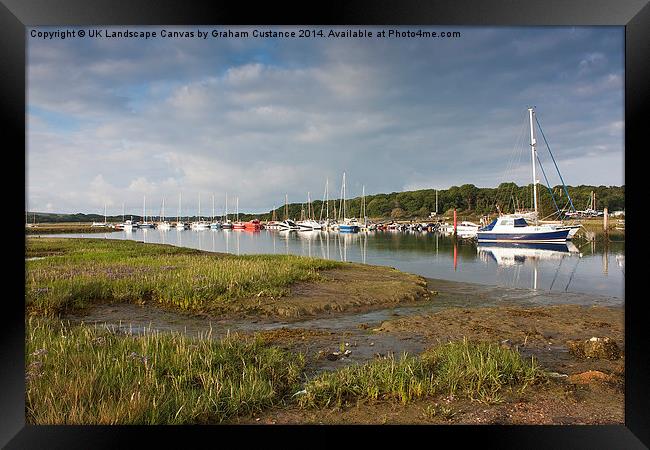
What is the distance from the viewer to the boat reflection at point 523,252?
27.7 m

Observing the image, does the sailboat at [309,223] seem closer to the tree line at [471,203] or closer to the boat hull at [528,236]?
the tree line at [471,203]

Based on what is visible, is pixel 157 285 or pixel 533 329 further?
pixel 157 285

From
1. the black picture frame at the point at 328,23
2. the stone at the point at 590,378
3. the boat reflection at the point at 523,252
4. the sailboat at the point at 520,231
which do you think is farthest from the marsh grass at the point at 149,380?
the sailboat at the point at 520,231

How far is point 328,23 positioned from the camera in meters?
3.86

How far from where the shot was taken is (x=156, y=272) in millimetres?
13641

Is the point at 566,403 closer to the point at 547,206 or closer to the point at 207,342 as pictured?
the point at 207,342

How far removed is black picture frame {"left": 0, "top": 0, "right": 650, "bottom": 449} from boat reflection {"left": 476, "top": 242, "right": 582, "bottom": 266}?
913 inches

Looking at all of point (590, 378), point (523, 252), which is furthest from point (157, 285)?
point (523, 252)

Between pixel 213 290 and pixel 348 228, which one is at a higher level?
pixel 348 228

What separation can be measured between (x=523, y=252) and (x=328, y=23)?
112 ft

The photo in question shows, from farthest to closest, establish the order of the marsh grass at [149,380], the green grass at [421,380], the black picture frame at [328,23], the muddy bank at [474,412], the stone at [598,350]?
the stone at [598,350] → the green grass at [421,380] → the muddy bank at [474,412] → the marsh grass at [149,380] → the black picture frame at [328,23]

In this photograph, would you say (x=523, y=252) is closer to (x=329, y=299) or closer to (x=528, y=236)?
(x=528, y=236)

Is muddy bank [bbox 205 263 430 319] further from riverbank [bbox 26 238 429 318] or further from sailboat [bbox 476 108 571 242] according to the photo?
sailboat [bbox 476 108 571 242]

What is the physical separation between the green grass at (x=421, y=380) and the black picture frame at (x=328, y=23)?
983 mm
